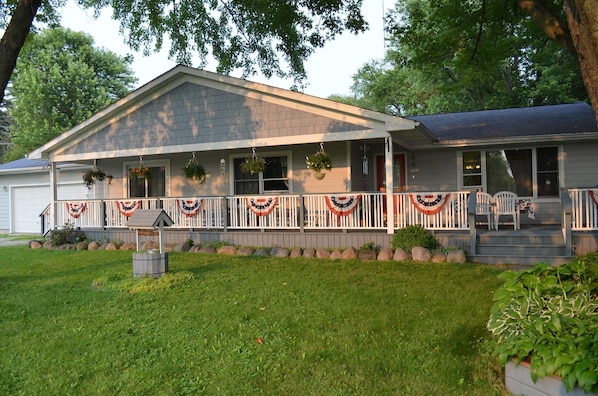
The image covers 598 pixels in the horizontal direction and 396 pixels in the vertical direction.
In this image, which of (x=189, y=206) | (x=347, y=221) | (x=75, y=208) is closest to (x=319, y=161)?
(x=347, y=221)

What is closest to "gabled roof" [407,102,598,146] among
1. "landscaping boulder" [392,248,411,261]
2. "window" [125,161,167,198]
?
"landscaping boulder" [392,248,411,261]

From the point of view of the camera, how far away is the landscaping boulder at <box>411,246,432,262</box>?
28.6 feet

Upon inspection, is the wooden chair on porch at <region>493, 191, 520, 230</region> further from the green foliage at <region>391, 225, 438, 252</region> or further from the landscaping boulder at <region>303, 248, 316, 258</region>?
the landscaping boulder at <region>303, 248, 316, 258</region>

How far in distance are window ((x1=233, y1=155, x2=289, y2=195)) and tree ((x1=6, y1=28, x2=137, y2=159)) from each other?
21.4 m

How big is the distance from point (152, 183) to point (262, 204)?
513 centimetres

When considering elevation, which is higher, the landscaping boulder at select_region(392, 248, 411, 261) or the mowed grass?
the landscaping boulder at select_region(392, 248, 411, 261)

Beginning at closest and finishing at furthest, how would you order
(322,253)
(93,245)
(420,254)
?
(420,254)
(322,253)
(93,245)

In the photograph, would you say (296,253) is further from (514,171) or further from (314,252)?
(514,171)

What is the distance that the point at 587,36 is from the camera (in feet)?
11.4

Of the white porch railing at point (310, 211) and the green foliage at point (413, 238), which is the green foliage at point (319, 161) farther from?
the green foliage at point (413, 238)

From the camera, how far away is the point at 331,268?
8.26 m

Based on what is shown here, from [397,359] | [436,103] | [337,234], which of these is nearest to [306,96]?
[337,234]

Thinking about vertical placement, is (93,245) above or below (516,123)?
below

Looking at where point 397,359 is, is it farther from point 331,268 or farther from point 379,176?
point 379,176
